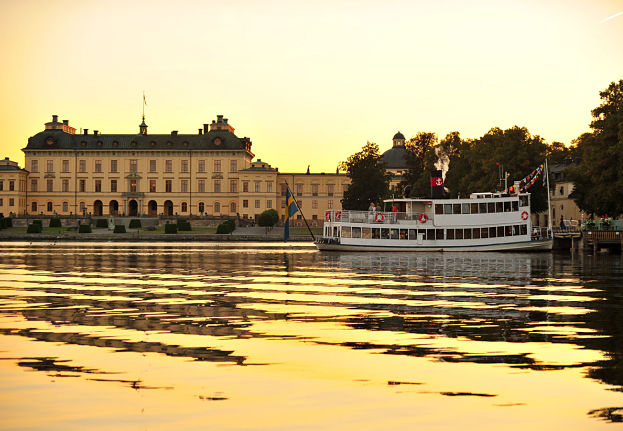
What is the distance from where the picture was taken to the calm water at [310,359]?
9078 mm

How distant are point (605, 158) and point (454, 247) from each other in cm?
1461

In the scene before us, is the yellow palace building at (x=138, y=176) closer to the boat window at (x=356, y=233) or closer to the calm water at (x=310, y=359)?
the boat window at (x=356, y=233)

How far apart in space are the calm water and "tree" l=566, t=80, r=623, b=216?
3911 cm

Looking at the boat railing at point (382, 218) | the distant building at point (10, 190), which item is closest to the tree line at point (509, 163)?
the boat railing at point (382, 218)

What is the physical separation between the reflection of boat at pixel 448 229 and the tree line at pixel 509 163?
20.2 ft

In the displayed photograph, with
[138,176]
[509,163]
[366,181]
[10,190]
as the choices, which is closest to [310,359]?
[509,163]

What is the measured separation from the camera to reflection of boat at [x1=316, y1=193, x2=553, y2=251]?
61500 mm

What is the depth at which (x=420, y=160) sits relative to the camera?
132375 millimetres

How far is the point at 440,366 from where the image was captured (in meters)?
11.9

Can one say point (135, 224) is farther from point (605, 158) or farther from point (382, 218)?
point (605, 158)

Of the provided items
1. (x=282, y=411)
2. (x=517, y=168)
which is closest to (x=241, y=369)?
(x=282, y=411)

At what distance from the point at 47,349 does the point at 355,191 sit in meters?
99.0

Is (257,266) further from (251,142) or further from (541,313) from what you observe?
(251,142)

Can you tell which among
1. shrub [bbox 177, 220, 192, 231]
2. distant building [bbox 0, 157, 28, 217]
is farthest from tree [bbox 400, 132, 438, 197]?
distant building [bbox 0, 157, 28, 217]
